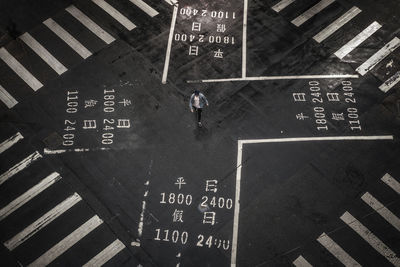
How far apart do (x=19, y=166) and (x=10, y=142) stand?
1.25 meters

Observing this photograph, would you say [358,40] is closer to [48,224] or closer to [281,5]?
[281,5]

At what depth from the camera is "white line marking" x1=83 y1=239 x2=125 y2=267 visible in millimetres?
14430

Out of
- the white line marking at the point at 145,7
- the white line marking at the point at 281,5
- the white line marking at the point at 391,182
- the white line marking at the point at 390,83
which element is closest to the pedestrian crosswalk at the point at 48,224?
the white line marking at the point at 145,7

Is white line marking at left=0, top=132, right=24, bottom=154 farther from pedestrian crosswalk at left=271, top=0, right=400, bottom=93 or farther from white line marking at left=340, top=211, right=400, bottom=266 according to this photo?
pedestrian crosswalk at left=271, top=0, right=400, bottom=93

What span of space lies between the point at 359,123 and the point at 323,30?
5.32 metres

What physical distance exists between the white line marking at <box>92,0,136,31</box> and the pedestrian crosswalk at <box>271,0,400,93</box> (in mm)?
7029

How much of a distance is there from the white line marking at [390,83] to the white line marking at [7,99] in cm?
1570

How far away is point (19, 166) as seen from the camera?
1647cm

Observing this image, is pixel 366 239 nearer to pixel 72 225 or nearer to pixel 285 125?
pixel 285 125

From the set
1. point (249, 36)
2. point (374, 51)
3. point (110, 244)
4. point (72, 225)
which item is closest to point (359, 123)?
point (374, 51)

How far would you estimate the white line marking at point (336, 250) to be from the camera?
46.9 feet

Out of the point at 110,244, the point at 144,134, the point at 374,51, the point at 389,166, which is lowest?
the point at 110,244

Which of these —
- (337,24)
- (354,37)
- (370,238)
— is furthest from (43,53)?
(370,238)

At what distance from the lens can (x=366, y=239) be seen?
14719 mm
